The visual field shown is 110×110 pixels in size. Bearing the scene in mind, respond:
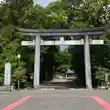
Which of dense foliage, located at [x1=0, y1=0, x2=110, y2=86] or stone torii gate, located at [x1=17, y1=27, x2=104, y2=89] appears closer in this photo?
stone torii gate, located at [x1=17, y1=27, x2=104, y2=89]

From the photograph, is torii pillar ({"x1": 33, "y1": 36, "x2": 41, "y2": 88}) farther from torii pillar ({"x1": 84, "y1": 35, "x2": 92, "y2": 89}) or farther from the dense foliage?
torii pillar ({"x1": 84, "y1": 35, "x2": 92, "y2": 89})

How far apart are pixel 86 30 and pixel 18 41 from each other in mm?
11183

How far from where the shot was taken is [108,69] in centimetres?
4019

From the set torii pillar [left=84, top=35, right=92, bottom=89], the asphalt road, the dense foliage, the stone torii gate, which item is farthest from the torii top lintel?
the asphalt road

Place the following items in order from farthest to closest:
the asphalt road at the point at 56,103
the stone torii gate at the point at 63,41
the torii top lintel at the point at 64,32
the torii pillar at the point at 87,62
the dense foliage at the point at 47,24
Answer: the dense foliage at the point at 47,24 < the torii top lintel at the point at 64,32 < the stone torii gate at the point at 63,41 < the torii pillar at the point at 87,62 < the asphalt road at the point at 56,103

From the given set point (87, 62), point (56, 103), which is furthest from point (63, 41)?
point (56, 103)

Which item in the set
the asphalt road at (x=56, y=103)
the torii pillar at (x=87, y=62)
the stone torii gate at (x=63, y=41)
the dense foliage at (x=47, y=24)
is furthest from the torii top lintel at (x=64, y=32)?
the asphalt road at (x=56, y=103)

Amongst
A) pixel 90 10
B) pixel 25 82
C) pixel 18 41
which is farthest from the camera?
pixel 90 10

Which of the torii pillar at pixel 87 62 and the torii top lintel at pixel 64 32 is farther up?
the torii top lintel at pixel 64 32

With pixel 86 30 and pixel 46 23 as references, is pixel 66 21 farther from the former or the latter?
pixel 86 30

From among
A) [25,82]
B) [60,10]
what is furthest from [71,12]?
[25,82]

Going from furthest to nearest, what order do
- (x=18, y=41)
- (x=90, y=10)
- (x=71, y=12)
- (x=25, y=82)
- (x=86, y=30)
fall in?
(x=71, y=12) → (x=90, y=10) → (x=18, y=41) → (x=25, y=82) → (x=86, y=30)

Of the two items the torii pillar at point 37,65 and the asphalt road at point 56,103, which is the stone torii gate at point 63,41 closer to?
the torii pillar at point 37,65

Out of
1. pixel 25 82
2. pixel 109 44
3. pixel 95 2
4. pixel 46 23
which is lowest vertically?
pixel 25 82
